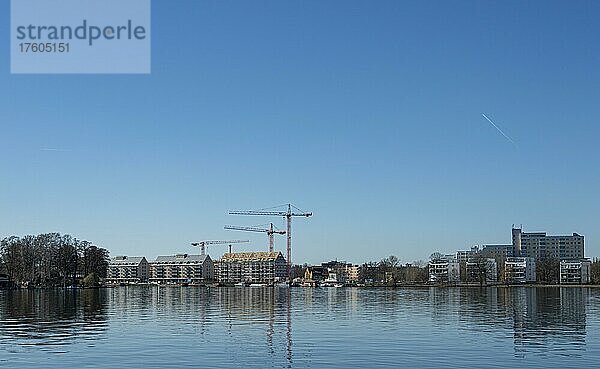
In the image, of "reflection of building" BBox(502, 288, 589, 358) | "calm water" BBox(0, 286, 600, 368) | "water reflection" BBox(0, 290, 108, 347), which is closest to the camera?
"calm water" BBox(0, 286, 600, 368)

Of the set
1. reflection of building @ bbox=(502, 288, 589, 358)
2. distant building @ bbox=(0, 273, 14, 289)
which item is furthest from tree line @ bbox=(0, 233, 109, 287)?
reflection of building @ bbox=(502, 288, 589, 358)

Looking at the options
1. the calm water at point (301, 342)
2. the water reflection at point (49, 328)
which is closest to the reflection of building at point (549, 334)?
the calm water at point (301, 342)

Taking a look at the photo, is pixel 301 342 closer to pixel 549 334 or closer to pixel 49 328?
pixel 549 334

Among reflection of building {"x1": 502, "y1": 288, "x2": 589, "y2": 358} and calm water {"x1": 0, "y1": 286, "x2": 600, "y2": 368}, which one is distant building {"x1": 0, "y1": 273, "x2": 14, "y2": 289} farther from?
reflection of building {"x1": 502, "y1": 288, "x2": 589, "y2": 358}

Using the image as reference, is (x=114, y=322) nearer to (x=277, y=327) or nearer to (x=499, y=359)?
(x=277, y=327)

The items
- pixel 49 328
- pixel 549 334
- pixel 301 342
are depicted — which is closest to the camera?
pixel 301 342

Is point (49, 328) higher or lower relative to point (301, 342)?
lower

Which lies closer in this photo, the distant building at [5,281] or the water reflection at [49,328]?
the water reflection at [49,328]

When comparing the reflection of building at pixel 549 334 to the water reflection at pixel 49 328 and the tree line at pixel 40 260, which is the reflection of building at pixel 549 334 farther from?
the tree line at pixel 40 260

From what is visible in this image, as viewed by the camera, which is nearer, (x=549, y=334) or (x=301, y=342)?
(x=301, y=342)

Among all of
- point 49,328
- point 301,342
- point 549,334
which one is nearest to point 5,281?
point 49,328

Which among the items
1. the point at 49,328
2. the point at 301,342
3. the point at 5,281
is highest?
the point at 301,342

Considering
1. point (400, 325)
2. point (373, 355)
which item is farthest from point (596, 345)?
point (400, 325)

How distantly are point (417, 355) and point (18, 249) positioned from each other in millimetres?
159568
